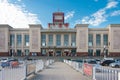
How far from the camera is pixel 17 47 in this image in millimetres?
100312

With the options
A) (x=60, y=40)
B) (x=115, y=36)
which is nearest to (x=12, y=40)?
(x=60, y=40)

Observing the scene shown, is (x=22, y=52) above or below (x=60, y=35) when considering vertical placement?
below

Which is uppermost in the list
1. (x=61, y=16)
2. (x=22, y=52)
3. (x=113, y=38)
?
(x=61, y=16)

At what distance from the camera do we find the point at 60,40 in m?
100

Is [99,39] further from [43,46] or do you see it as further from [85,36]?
[43,46]

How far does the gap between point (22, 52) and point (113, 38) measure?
135 ft

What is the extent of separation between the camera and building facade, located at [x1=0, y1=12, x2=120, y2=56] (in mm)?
96000

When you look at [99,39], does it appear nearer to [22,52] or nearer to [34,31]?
[34,31]

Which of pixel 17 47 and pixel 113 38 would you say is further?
pixel 17 47

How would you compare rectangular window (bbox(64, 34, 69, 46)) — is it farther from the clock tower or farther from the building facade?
the clock tower

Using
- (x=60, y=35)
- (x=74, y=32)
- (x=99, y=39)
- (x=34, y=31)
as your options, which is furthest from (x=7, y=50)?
(x=99, y=39)

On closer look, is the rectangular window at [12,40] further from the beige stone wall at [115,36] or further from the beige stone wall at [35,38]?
the beige stone wall at [115,36]

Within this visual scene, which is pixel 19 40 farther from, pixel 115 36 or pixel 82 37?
pixel 115 36

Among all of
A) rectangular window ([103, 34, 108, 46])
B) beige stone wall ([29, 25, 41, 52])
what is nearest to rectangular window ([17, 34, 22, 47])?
beige stone wall ([29, 25, 41, 52])
